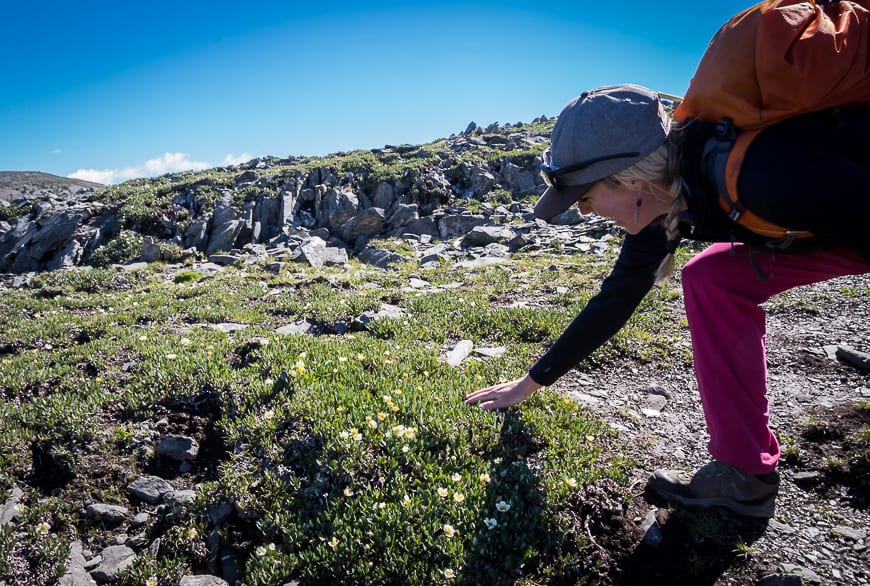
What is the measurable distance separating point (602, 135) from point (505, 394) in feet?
8.27

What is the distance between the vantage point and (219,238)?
2108 centimetres

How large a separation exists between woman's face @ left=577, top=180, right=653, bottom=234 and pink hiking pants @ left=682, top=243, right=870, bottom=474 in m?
0.65

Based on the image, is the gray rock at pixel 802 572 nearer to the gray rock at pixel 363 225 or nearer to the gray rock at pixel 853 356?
the gray rock at pixel 853 356

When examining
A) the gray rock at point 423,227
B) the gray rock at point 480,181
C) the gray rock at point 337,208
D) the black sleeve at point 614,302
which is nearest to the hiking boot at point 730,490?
the black sleeve at point 614,302

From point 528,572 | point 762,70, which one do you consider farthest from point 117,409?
point 762,70

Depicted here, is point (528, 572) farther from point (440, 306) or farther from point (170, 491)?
point (440, 306)

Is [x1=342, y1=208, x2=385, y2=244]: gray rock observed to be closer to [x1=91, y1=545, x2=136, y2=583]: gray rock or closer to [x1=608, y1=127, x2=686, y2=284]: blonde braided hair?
[x1=91, y1=545, x2=136, y2=583]: gray rock

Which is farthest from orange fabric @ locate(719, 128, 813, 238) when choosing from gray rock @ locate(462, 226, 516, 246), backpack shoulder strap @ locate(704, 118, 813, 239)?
gray rock @ locate(462, 226, 516, 246)

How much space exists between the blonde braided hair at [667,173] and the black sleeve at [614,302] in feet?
2.01

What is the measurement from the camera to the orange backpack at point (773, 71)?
1.99 meters

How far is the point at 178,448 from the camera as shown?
181 inches

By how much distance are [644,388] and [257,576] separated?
463 cm

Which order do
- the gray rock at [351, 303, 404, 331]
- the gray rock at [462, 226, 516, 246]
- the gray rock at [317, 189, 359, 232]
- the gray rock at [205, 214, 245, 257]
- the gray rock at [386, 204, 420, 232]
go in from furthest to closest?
the gray rock at [317, 189, 359, 232] < the gray rock at [386, 204, 420, 232] < the gray rock at [205, 214, 245, 257] < the gray rock at [462, 226, 516, 246] < the gray rock at [351, 303, 404, 331]

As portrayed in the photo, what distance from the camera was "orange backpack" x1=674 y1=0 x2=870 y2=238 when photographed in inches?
78.3
